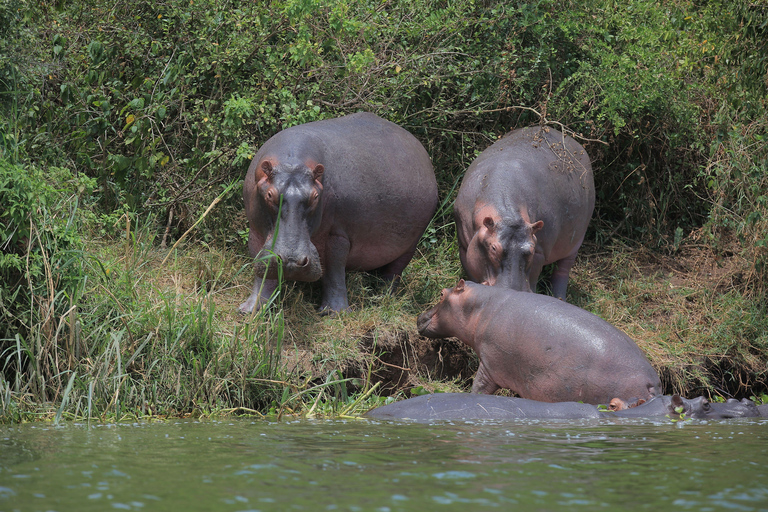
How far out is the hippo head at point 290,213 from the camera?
23.1 ft

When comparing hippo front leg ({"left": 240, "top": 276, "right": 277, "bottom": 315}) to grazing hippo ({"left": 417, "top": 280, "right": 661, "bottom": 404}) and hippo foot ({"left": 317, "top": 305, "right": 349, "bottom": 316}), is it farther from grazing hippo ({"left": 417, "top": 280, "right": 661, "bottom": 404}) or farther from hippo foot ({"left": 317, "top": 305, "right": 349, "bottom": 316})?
grazing hippo ({"left": 417, "top": 280, "right": 661, "bottom": 404})

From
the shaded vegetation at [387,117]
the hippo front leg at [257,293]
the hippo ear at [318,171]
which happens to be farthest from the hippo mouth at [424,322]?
the hippo ear at [318,171]

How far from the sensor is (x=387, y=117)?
371 inches

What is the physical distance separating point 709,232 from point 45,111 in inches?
262

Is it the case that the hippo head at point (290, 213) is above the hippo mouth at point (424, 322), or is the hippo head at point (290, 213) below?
above

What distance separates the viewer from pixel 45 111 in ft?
29.6

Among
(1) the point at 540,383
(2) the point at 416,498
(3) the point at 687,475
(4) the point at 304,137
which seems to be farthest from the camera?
(4) the point at 304,137

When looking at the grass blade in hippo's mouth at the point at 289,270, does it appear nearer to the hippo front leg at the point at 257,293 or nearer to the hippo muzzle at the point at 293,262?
the hippo muzzle at the point at 293,262

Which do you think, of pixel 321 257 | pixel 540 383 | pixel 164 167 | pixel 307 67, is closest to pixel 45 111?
pixel 164 167

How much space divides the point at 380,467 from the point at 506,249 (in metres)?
3.78

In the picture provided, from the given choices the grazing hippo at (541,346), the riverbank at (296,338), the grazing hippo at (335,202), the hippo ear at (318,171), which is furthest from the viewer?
the hippo ear at (318,171)

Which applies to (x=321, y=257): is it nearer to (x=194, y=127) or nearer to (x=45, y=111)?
(x=194, y=127)

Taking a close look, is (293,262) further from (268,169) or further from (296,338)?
(268,169)

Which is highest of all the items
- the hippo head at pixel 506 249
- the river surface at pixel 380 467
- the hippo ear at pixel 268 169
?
the hippo ear at pixel 268 169
